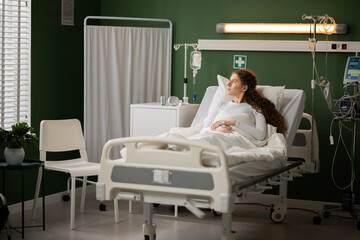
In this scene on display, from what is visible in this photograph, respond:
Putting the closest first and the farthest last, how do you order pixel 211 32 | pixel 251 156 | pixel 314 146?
pixel 251 156 < pixel 314 146 < pixel 211 32

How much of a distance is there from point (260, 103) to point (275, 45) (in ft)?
3.08

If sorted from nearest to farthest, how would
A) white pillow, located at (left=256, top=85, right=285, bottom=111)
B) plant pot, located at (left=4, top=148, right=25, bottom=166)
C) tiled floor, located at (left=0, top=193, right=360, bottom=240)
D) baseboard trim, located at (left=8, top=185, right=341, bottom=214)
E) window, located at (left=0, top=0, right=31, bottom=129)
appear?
plant pot, located at (left=4, top=148, right=25, bottom=166) < tiled floor, located at (left=0, top=193, right=360, bottom=240) < white pillow, located at (left=256, top=85, right=285, bottom=111) < window, located at (left=0, top=0, right=31, bottom=129) < baseboard trim, located at (left=8, top=185, right=341, bottom=214)

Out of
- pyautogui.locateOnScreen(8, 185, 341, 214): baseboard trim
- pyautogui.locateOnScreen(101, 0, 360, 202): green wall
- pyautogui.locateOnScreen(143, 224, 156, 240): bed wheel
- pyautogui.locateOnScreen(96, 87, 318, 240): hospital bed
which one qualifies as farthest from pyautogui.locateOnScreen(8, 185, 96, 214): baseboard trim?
pyautogui.locateOnScreen(96, 87, 318, 240): hospital bed

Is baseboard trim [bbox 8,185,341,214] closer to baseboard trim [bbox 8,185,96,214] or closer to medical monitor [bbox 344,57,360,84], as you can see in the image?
baseboard trim [bbox 8,185,96,214]

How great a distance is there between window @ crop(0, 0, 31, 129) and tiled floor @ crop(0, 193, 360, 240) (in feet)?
2.81

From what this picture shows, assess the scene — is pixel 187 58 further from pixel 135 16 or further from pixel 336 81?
pixel 336 81


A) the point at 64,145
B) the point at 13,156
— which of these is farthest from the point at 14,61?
the point at 13,156

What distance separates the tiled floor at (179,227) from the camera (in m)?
4.36

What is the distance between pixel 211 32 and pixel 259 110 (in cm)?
135

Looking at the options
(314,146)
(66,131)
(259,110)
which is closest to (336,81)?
(314,146)

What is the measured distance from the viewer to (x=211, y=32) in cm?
558

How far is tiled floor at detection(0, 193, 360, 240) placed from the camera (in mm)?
4355

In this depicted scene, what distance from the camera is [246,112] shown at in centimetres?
449

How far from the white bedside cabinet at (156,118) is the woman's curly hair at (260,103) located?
0.61 meters
